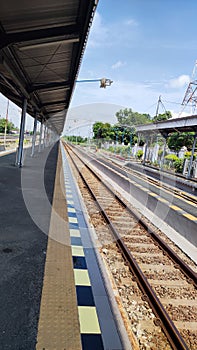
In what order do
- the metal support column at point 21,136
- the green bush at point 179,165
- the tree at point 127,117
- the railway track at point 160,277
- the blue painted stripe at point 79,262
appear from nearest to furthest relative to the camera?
the railway track at point 160,277
the blue painted stripe at point 79,262
the metal support column at point 21,136
the green bush at point 179,165
the tree at point 127,117

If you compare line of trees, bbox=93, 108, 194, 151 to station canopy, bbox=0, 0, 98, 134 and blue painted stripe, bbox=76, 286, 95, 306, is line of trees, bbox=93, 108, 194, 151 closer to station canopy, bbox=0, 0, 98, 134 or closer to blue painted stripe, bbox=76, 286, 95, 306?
station canopy, bbox=0, 0, 98, 134

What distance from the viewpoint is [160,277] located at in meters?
4.14

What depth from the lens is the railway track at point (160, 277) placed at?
2.94m

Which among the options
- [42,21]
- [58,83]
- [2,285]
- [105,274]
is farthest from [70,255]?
[58,83]

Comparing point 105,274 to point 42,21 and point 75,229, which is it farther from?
point 42,21

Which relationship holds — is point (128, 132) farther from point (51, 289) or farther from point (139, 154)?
point (51, 289)

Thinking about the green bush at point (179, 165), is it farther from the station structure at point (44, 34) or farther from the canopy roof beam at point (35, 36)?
the canopy roof beam at point (35, 36)

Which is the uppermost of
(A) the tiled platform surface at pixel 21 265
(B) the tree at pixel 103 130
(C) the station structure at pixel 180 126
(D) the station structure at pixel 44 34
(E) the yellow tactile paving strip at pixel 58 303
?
(B) the tree at pixel 103 130

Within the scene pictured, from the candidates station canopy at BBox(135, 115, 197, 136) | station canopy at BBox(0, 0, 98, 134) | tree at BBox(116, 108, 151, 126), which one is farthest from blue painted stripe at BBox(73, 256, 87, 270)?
tree at BBox(116, 108, 151, 126)

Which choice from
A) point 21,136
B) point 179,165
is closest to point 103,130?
point 179,165

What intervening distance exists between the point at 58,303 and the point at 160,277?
187 centimetres

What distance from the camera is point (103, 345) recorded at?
7.97 ft

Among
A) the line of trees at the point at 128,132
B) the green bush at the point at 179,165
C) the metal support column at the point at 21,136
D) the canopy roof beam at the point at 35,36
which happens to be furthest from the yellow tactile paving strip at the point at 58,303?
the line of trees at the point at 128,132

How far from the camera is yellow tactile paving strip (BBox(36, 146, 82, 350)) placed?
237cm
